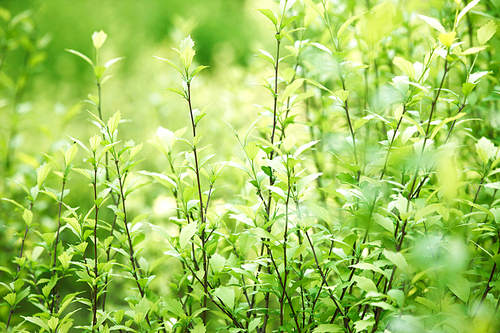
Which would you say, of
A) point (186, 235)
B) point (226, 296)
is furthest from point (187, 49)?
point (226, 296)

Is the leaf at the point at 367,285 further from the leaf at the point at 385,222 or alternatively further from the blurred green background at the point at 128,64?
the blurred green background at the point at 128,64

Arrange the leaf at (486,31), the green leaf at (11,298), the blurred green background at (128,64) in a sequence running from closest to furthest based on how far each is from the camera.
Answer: the leaf at (486,31)
the green leaf at (11,298)
the blurred green background at (128,64)

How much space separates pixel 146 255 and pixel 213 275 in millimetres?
1164

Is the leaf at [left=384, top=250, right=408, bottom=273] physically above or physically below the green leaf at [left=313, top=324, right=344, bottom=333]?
above

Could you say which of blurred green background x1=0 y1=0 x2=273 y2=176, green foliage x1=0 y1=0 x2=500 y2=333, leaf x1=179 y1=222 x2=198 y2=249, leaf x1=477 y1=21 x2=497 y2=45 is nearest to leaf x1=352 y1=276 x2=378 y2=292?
green foliage x1=0 y1=0 x2=500 y2=333

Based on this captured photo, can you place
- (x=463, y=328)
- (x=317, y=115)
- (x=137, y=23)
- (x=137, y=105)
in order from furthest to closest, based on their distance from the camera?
(x=137, y=23) → (x=137, y=105) → (x=317, y=115) → (x=463, y=328)

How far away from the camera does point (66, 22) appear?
409 cm

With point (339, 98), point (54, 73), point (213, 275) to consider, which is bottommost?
point (213, 275)

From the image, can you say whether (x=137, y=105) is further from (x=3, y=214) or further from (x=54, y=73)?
Result: (x=54, y=73)

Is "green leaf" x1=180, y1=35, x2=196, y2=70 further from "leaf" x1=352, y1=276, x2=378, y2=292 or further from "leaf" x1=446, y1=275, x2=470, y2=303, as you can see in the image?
"leaf" x1=446, y1=275, x2=470, y2=303

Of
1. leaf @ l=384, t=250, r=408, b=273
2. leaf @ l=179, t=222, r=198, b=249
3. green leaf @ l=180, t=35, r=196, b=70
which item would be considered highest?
green leaf @ l=180, t=35, r=196, b=70

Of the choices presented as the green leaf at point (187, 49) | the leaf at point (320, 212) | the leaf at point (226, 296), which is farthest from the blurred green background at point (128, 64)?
the leaf at point (226, 296)

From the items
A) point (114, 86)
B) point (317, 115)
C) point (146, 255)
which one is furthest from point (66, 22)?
point (317, 115)

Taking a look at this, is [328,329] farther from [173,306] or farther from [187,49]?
[187,49]
